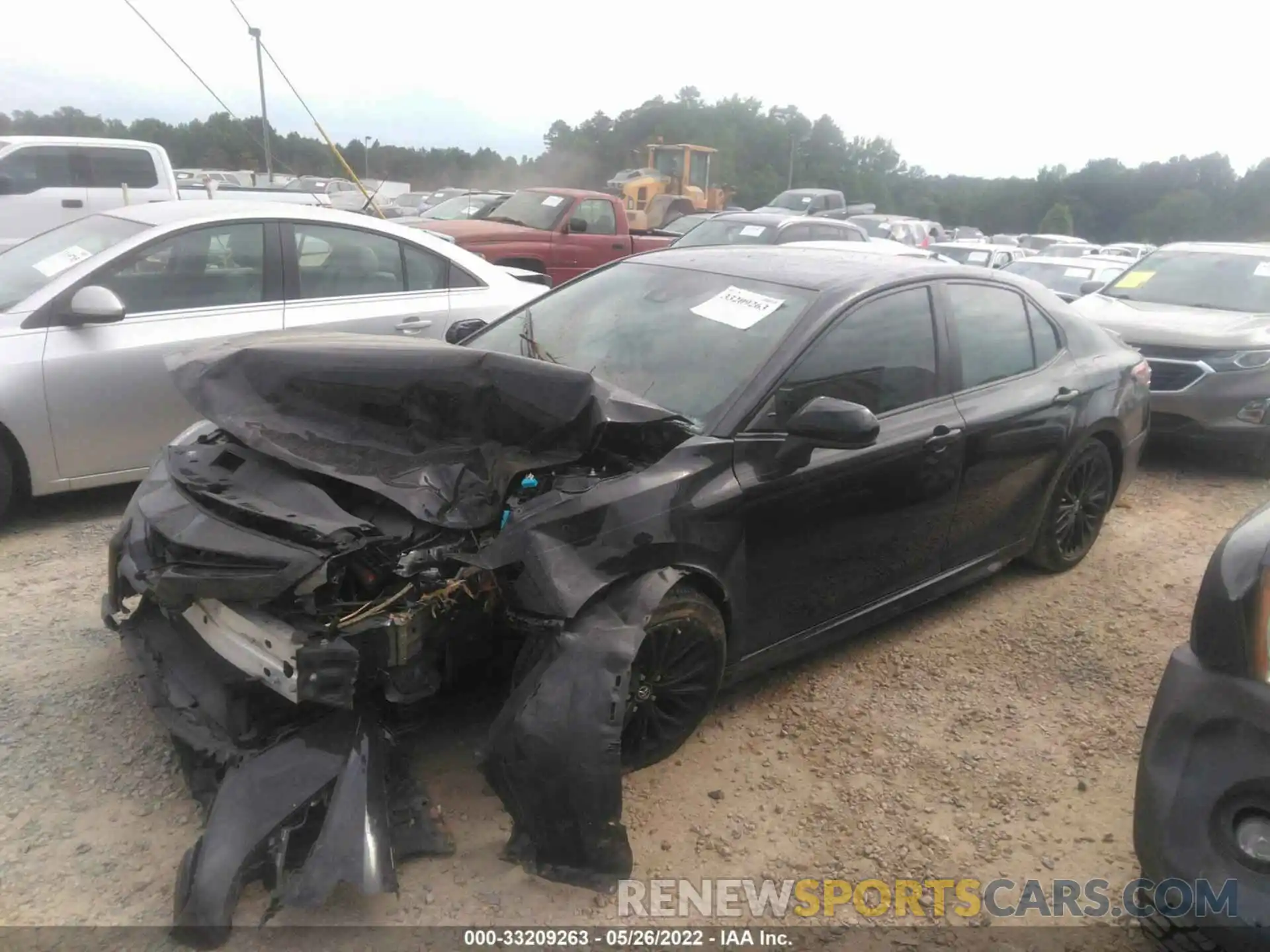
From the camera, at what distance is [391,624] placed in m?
2.51

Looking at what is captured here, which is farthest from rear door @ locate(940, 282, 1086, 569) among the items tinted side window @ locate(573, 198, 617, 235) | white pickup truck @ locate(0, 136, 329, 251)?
white pickup truck @ locate(0, 136, 329, 251)

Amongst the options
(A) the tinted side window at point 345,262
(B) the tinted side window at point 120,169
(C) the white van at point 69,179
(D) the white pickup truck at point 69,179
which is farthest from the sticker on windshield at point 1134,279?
(B) the tinted side window at point 120,169

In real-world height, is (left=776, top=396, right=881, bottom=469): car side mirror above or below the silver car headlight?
above

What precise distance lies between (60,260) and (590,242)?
6.92 m

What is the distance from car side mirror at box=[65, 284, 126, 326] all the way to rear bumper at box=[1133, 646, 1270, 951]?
177 inches

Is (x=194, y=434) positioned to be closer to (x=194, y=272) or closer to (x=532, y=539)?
(x=532, y=539)

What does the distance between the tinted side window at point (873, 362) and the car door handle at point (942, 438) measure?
0.47ft

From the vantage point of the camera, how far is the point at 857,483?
11.1ft

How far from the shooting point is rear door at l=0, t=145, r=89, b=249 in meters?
9.56

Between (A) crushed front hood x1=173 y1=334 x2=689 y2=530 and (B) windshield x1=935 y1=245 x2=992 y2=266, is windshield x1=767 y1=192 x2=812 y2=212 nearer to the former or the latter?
(B) windshield x1=935 y1=245 x2=992 y2=266

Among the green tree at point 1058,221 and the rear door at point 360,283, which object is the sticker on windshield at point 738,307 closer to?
the rear door at point 360,283

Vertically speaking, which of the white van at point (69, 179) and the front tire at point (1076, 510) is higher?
the white van at point (69, 179)

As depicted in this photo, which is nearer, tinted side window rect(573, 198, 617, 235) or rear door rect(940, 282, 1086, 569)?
rear door rect(940, 282, 1086, 569)

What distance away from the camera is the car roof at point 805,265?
3625mm
